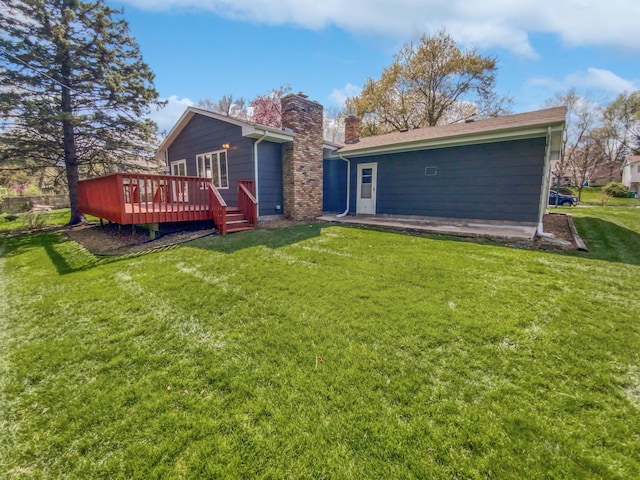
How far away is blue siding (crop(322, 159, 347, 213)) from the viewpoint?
11.8m

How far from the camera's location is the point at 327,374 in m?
2.35

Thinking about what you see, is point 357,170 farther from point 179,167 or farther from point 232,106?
point 232,106

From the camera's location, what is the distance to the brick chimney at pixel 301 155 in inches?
382

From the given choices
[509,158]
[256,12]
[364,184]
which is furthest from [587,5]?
[256,12]

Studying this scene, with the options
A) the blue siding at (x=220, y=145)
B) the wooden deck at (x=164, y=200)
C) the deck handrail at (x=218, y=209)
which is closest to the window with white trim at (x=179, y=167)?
the blue siding at (x=220, y=145)

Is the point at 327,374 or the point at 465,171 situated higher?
the point at 465,171

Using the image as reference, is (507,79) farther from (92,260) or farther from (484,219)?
(92,260)

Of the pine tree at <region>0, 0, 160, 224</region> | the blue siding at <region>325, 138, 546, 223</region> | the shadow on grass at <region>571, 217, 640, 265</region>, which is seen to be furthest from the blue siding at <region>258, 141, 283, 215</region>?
the shadow on grass at <region>571, 217, 640, 265</region>

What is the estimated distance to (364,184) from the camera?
11078 mm

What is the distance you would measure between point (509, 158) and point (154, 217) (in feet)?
30.7

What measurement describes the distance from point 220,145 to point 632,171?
4395 cm

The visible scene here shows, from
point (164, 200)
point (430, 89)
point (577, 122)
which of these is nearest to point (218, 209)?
point (164, 200)

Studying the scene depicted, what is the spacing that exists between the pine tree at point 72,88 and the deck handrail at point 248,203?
6.83 m

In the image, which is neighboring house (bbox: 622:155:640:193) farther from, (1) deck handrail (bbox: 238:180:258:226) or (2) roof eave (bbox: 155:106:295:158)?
(1) deck handrail (bbox: 238:180:258:226)
